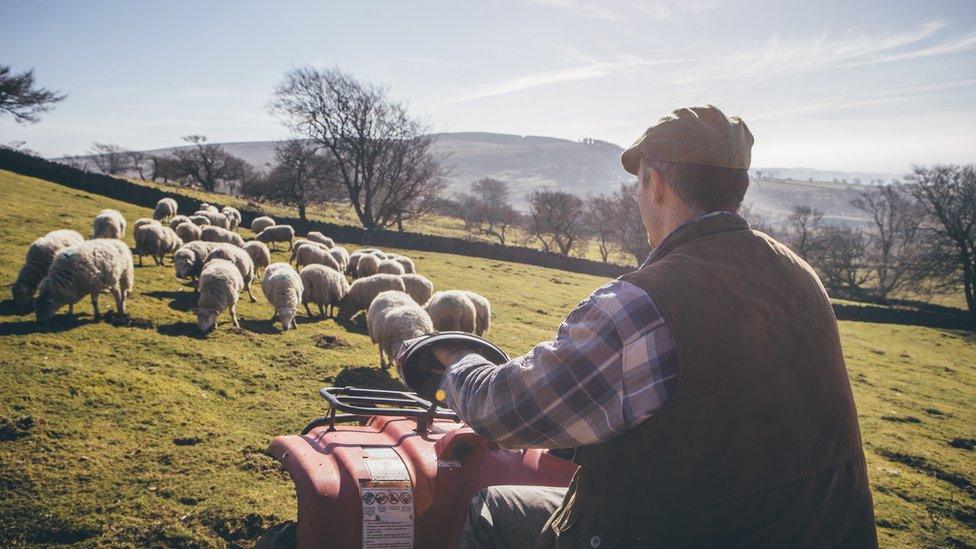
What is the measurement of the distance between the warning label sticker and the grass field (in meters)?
2.55

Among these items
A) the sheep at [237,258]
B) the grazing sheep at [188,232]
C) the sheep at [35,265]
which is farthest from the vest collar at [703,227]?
the grazing sheep at [188,232]

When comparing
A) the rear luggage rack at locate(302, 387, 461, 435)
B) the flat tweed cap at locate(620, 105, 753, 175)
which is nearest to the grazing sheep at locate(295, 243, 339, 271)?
the rear luggage rack at locate(302, 387, 461, 435)

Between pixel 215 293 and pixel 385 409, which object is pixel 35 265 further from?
pixel 385 409

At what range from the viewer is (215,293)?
10031 mm

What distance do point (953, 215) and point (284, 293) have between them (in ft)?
168

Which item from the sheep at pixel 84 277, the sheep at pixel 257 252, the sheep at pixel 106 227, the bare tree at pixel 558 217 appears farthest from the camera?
the bare tree at pixel 558 217

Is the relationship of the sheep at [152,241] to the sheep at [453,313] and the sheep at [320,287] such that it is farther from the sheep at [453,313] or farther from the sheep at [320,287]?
the sheep at [453,313]

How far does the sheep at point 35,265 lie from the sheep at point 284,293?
4000mm

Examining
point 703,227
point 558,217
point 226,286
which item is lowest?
point 226,286

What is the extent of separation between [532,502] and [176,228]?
873 inches

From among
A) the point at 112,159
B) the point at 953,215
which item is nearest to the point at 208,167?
the point at 112,159

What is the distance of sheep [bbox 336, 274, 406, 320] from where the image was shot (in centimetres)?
1366

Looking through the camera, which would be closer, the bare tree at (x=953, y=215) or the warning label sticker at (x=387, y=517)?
the warning label sticker at (x=387, y=517)

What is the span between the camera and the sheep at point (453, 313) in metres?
11.3
